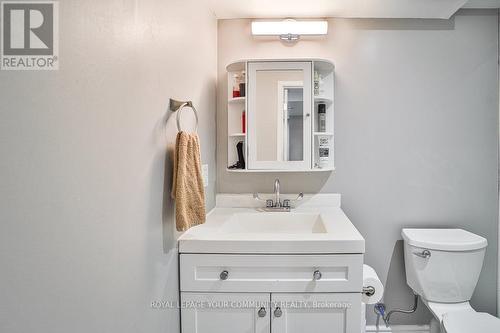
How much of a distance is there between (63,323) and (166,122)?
2.32 feet

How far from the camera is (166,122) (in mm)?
1077

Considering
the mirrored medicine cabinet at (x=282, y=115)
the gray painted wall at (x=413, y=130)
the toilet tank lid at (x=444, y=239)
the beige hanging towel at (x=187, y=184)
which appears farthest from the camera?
the gray painted wall at (x=413, y=130)

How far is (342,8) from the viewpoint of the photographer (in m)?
1.65

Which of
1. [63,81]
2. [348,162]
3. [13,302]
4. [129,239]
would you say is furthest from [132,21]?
[348,162]

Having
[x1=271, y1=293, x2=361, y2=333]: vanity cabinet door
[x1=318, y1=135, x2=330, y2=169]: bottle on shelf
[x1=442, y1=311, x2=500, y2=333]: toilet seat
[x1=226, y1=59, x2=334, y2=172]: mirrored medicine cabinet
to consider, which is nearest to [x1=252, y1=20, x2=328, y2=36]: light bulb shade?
[x1=226, y1=59, x2=334, y2=172]: mirrored medicine cabinet

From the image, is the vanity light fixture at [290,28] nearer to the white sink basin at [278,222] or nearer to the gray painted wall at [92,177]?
the gray painted wall at [92,177]

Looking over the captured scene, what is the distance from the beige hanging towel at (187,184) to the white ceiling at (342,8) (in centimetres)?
98

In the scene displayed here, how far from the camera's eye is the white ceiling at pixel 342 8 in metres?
1.58

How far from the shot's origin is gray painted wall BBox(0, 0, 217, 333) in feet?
1.67

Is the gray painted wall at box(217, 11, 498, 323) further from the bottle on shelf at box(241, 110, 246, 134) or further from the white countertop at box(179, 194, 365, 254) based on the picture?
the white countertop at box(179, 194, 365, 254)

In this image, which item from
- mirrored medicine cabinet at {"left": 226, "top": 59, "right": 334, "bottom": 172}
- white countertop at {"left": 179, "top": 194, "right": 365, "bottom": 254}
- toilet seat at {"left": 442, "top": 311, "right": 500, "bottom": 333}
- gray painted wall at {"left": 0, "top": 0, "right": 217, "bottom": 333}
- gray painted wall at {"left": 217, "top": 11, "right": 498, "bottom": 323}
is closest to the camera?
gray painted wall at {"left": 0, "top": 0, "right": 217, "bottom": 333}

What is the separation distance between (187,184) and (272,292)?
590 mm

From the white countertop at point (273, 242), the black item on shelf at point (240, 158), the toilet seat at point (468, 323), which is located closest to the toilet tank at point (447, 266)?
the toilet seat at point (468, 323)

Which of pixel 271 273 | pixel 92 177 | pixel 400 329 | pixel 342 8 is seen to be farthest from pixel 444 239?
pixel 92 177
